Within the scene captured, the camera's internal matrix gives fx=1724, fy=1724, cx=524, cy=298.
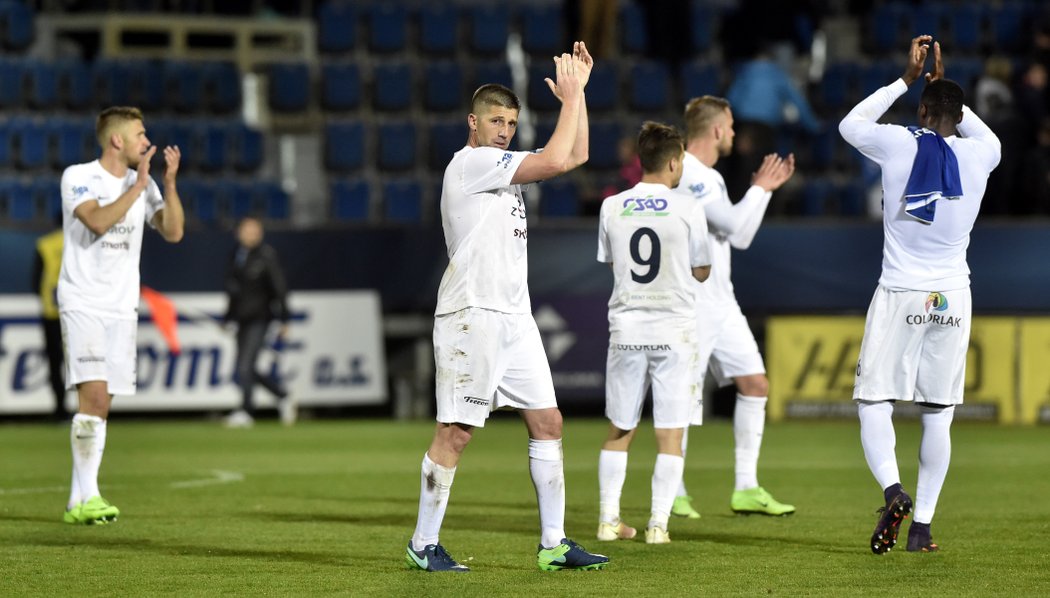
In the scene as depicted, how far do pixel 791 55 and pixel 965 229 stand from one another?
16316mm

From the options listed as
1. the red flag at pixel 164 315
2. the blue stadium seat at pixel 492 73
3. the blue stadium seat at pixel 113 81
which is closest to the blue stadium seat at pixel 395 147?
the blue stadium seat at pixel 492 73

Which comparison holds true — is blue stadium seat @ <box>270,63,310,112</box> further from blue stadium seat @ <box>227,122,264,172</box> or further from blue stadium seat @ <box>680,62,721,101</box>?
blue stadium seat @ <box>680,62,721,101</box>

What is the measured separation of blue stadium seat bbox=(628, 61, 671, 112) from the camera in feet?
80.6

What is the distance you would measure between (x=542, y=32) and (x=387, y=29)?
7.50ft

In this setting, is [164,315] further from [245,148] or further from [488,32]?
[488,32]

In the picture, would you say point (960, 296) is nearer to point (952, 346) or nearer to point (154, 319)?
point (952, 346)

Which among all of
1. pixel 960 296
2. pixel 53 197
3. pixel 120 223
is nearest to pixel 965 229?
pixel 960 296

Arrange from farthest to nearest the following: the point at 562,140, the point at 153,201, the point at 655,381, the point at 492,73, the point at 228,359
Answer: the point at 492,73
the point at 228,359
the point at 153,201
the point at 655,381
the point at 562,140

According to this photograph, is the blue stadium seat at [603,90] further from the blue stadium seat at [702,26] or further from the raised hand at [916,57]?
the raised hand at [916,57]

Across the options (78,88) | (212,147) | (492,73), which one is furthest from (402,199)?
(78,88)

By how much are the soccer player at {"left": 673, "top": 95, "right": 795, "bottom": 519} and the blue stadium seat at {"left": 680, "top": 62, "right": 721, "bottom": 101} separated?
43.9ft

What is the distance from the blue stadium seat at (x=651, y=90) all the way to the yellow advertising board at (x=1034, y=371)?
22.8ft

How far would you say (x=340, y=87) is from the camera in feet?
80.2

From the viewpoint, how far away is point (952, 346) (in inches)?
357
